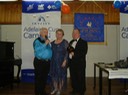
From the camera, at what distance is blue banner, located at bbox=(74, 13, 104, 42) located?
902cm

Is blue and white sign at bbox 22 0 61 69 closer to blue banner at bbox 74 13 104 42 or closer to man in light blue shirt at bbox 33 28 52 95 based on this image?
blue banner at bbox 74 13 104 42

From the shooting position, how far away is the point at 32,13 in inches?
317

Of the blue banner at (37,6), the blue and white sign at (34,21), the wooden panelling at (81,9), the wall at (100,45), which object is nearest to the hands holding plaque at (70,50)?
the blue and white sign at (34,21)

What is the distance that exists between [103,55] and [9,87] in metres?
3.80

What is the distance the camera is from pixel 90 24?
9.07m

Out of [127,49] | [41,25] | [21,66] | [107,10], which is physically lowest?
[21,66]

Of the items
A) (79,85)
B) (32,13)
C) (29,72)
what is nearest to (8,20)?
(32,13)

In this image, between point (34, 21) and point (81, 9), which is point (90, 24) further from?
point (34, 21)

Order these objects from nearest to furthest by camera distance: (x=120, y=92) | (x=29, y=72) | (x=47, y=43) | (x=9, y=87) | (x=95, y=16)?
(x=47, y=43) → (x=120, y=92) → (x=9, y=87) → (x=29, y=72) → (x=95, y=16)

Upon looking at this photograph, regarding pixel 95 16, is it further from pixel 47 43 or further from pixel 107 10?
pixel 47 43

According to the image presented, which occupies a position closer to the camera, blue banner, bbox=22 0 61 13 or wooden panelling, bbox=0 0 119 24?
blue banner, bbox=22 0 61 13

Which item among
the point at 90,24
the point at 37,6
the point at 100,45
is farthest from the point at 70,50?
the point at 100,45

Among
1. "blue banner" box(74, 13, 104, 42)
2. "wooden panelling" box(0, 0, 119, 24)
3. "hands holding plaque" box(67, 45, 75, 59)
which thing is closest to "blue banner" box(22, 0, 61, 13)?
"wooden panelling" box(0, 0, 119, 24)

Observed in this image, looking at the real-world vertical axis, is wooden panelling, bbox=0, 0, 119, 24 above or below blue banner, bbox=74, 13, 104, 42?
above
